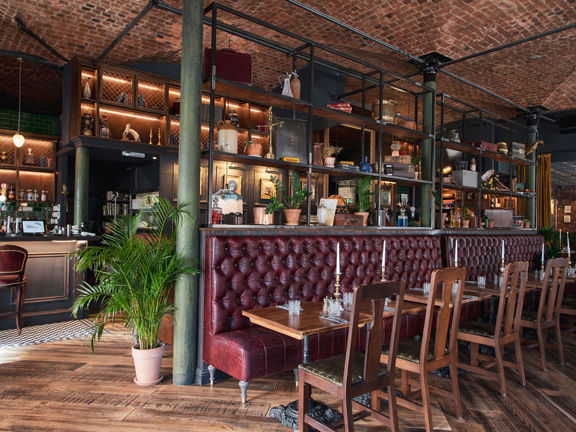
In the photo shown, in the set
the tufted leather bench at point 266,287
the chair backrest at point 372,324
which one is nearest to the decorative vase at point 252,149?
the tufted leather bench at point 266,287

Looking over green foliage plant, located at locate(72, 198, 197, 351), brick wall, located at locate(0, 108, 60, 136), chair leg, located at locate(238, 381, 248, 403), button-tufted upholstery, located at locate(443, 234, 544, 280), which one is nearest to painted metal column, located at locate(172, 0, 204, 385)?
green foliage plant, located at locate(72, 198, 197, 351)

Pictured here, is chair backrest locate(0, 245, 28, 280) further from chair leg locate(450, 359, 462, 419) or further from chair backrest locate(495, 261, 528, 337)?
chair backrest locate(495, 261, 528, 337)

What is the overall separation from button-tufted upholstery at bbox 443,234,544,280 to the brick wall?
8.52 meters

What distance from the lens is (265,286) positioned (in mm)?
3639

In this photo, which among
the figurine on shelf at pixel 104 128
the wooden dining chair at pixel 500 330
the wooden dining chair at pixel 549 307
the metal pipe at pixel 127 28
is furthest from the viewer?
the figurine on shelf at pixel 104 128

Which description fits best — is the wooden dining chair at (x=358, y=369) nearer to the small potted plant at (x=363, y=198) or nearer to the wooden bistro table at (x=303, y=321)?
the wooden bistro table at (x=303, y=321)

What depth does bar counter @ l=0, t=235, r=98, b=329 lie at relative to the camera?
5355mm

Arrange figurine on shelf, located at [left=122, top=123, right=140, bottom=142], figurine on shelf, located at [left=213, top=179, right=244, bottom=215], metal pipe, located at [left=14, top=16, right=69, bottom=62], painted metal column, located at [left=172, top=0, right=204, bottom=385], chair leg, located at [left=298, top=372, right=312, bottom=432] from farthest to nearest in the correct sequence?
1. figurine on shelf, located at [left=122, top=123, right=140, bottom=142]
2. metal pipe, located at [left=14, top=16, right=69, bottom=62]
3. figurine on shelf, located at [left=213, top=179, right=244, bottom=215]
4. painted metal column, located at [left=172, top=0, right=204, bottom=385]
5. chair leg, located at [left=298, top=372, right=312, bottom=432]

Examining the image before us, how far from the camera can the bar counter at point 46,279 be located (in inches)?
211

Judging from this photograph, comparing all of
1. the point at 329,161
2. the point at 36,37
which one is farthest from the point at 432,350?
the point at 36,37

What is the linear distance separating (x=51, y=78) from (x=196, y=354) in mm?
7263

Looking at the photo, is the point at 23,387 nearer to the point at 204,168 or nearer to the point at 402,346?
the point at 402,346

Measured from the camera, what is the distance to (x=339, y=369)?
2.41m

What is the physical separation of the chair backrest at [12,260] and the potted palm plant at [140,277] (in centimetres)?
205
